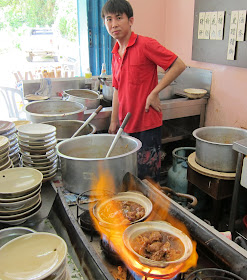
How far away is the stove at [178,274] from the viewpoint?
2.80 ft

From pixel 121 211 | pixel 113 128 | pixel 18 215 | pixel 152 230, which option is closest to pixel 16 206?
pixel 18 215

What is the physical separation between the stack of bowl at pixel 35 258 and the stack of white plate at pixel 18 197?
173 mm

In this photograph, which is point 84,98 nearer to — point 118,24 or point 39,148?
point 118,24

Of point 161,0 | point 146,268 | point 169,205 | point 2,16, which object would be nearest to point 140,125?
point 169,205

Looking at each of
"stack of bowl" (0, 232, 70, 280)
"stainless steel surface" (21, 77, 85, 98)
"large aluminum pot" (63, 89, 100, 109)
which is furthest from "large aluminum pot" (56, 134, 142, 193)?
"stainless steel surface" (21, 77, 85, 98)

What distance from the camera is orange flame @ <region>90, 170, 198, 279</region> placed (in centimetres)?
81

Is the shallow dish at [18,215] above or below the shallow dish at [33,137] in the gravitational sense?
below

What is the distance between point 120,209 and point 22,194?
1.27 ft

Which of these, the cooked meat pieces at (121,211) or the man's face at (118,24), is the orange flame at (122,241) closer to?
the cooked meat pieces at (121,211)

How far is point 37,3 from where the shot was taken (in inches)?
205

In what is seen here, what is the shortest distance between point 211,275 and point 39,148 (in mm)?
932

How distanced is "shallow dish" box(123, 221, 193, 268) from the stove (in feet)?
0.16

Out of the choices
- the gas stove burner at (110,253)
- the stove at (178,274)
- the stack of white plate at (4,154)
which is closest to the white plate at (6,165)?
the stack of white plate at (4,154)

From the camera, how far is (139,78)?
209 cm
